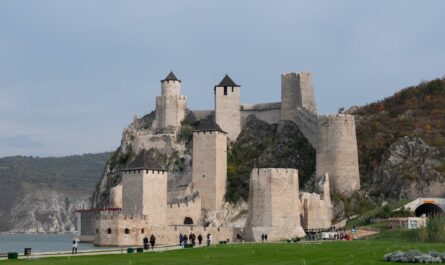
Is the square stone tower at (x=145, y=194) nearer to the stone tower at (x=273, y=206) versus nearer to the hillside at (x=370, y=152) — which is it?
the hillside at (x=370, y=152)

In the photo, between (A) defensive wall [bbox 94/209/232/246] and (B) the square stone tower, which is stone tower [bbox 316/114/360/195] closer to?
(A) defensive wall [bbox 94/209/232/246]

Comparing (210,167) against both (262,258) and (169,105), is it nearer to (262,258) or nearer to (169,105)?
(169,105)

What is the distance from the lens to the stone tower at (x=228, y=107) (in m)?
82.3

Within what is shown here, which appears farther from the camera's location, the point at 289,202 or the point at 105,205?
the point at 105,205

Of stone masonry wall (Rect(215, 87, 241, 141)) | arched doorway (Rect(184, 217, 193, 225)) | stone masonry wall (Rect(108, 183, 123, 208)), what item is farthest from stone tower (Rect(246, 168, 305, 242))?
stone masonry wall (Rect(215, 87, 241, 141))

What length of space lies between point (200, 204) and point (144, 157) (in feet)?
31.1

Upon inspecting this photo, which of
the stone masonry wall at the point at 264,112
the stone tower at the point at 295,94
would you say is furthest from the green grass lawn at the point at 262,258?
the stone masonry wall at the point at 264,112

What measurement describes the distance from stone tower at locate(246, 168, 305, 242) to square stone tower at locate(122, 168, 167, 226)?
31.9 ft

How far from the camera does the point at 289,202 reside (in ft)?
196

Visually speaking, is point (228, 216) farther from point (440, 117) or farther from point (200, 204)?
point (440, 117)

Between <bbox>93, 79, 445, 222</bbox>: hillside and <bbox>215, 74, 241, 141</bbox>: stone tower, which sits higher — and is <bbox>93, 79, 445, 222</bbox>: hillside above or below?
below

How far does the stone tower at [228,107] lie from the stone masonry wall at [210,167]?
577 centimetres

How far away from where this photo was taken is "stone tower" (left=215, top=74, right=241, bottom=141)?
82.3 metres

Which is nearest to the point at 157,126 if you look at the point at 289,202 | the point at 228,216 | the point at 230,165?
the point at 230,165
